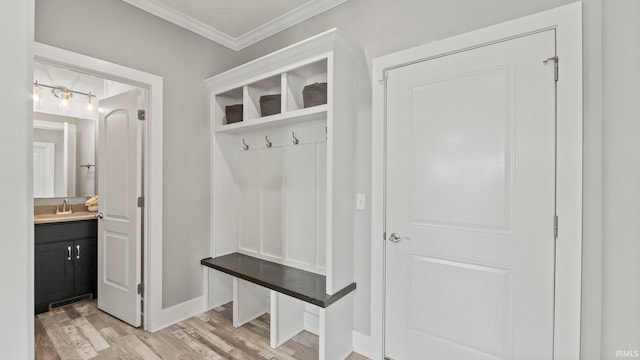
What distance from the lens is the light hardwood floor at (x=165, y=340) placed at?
2.11 meters

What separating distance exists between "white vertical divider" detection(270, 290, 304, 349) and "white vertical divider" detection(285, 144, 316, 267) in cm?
34

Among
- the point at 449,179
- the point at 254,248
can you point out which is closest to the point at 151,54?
the point at 254,248

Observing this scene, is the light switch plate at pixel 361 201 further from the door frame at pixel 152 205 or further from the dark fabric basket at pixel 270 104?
the door frame at pixel 152 205

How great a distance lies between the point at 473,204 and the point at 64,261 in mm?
3748

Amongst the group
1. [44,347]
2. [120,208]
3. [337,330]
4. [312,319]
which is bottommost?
[44,347]

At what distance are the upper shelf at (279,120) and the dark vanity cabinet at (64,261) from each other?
185cm

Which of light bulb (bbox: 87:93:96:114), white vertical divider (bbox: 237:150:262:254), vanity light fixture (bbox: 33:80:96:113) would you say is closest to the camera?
white vertical divider (bbox: 237:150:262:254)

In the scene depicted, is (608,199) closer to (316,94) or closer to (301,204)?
(316,94)

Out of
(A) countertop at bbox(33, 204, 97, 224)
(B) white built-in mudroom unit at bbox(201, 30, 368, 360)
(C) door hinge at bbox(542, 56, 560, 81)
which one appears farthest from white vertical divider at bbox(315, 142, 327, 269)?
(A) countertop at bbox(33, 204, 97, 224)

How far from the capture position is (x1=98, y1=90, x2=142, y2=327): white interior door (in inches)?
97.9

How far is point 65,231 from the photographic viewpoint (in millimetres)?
2938

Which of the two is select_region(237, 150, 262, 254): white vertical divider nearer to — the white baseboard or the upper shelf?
the upper shelf

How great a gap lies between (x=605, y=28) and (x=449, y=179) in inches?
39.4

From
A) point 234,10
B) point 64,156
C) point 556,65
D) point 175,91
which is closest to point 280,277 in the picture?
point 175,91
